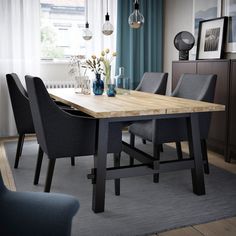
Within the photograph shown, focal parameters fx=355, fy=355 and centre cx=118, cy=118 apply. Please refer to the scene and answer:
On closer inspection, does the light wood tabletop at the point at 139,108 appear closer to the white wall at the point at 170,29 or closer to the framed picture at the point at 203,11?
the framed picture at the point at 203,11

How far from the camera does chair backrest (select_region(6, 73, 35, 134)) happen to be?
330 cm

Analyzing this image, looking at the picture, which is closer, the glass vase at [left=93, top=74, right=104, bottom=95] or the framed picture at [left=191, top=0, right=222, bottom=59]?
the glass vase at [left=93, top=74, right=104, bottom=95]

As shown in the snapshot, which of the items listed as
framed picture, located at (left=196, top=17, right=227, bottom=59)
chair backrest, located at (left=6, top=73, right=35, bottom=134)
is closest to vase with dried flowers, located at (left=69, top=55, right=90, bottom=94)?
chair backrest, located at (left=6, top=73, right=35, bottom=134)

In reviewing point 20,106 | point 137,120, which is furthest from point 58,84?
point 137,120

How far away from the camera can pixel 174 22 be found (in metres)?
5.23

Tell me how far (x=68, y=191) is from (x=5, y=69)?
247cm

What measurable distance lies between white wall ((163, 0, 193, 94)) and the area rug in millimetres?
2298

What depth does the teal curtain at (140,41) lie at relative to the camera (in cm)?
522

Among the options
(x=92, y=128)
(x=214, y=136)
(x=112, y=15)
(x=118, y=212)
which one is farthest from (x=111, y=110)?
(x=112, y=15)

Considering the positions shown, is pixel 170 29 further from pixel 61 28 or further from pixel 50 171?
pixel 50 171

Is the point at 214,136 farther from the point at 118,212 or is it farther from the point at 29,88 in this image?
the point at 29,88

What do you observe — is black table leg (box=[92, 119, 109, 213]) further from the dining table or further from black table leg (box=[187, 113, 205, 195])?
black table leg (box=[187, 113, 205, 195])

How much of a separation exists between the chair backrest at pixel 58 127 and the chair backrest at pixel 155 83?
5.16 ft

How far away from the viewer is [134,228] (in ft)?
7.25
